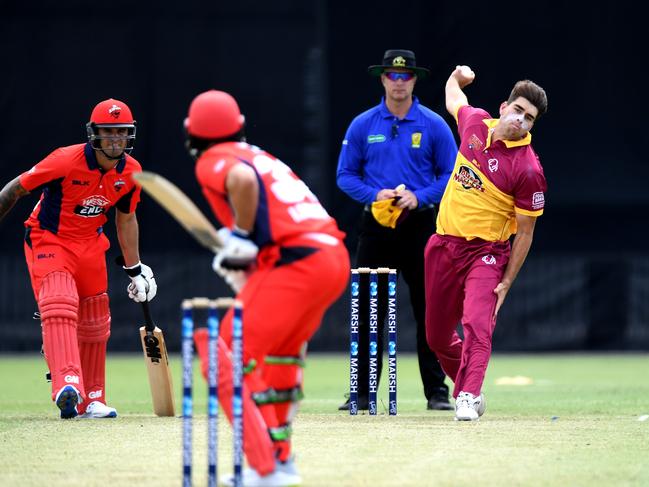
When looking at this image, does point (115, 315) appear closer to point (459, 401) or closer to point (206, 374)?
point (459, 401)

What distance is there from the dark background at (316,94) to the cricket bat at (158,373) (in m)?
5.36

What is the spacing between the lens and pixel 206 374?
4.90 meters

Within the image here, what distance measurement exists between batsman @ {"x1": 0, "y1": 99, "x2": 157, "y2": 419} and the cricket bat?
0.27m

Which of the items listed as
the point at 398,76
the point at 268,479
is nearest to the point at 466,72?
the point at 398,76

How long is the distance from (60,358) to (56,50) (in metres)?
6.68

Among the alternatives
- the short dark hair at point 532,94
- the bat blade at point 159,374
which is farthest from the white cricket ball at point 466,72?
the bat blade at point 159,374

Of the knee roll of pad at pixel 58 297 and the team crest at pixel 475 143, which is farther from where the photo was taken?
the knee roll of pad at pixel 58 297

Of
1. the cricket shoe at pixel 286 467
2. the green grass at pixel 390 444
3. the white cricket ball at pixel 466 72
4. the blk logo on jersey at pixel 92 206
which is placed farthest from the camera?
the white cricket ball at pixel 466 72

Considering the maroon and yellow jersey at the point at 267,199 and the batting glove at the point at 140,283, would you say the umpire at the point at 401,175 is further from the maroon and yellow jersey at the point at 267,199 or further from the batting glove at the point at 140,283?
the maroon and yellow jersey at the point at 267,199

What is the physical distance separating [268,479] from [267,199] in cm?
103

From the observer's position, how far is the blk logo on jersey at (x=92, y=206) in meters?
7.71

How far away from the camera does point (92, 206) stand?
7746 mm

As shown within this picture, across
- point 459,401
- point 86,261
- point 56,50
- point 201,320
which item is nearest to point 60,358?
point 86,261

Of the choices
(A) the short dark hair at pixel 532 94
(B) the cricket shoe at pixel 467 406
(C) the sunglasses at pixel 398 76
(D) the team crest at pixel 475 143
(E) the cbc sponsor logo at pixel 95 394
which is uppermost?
(C) the sunglasses at pixel 398 76
